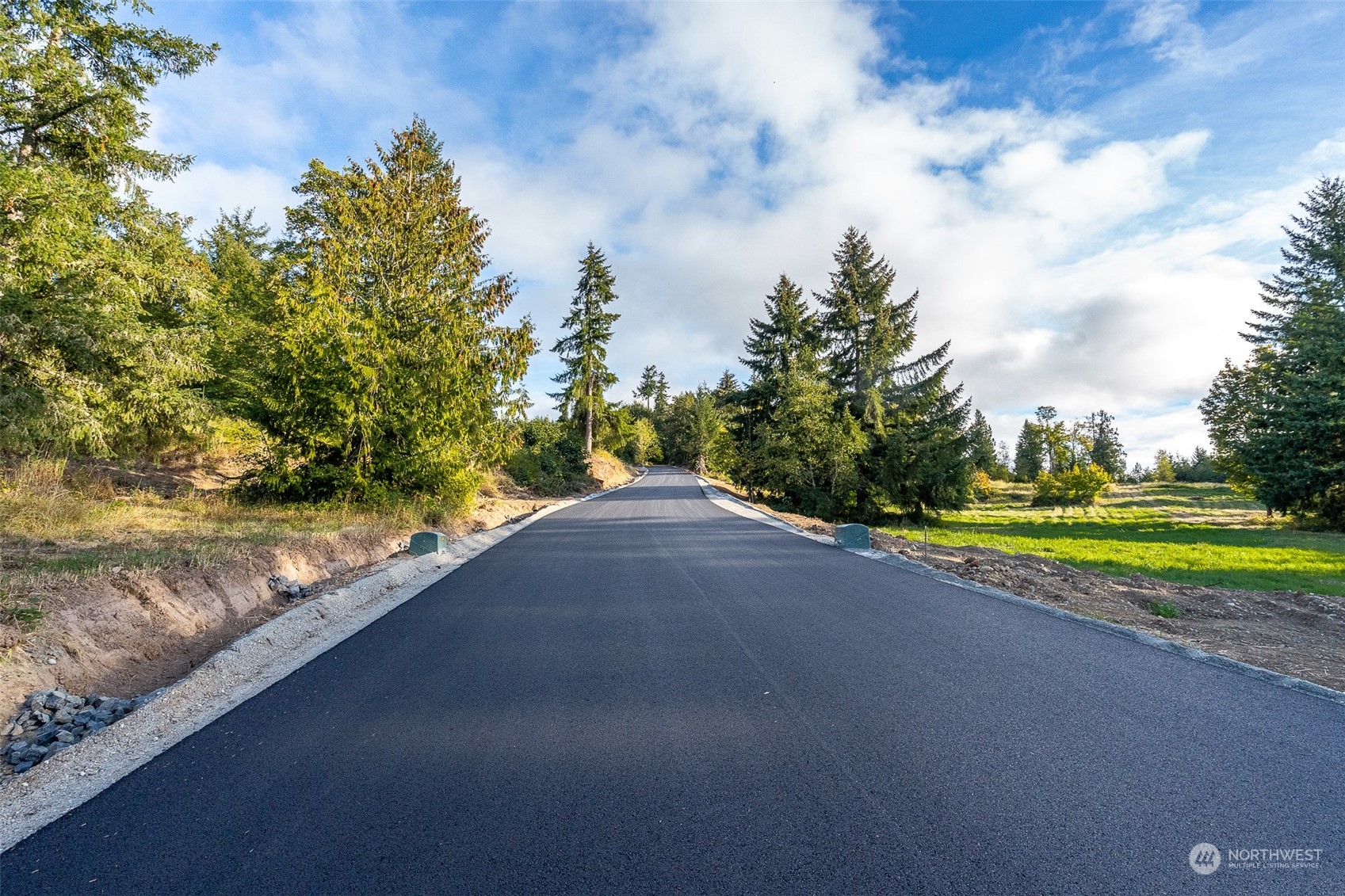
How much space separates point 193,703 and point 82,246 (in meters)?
10.7

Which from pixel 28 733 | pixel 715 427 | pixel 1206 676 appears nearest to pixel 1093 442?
pixel 715 427

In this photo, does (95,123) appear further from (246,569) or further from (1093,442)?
(1093,442)

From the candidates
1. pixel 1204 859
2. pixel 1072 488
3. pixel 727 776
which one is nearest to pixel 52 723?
pixel 727 776

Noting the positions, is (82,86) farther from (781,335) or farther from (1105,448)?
(1105,448)

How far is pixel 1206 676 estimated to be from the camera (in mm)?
3881

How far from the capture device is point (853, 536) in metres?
10.2

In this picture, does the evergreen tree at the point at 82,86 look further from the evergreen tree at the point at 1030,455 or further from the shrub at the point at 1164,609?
the evergreen tree at the point at 1030,455

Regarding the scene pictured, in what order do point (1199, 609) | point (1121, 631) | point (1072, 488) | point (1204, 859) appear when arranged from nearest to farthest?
point (1204, 859), point (1121, 631), point (1199, 609), point (1072, 488)

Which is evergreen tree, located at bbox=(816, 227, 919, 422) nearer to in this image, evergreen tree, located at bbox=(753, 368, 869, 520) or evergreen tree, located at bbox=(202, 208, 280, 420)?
evergreen tree, located at bbox=(753, 368, 869, 520)

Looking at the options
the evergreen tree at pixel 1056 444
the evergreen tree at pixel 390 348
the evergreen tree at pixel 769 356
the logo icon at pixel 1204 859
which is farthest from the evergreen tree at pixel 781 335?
the evergreen tree at pixel 1056 444

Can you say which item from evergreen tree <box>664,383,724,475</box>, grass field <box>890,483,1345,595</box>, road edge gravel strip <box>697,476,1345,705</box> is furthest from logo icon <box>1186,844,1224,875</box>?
evergreen tree <box>664,383,724,475</box>

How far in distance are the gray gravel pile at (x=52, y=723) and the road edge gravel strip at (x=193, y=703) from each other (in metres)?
0.21

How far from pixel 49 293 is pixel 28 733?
10406 mm

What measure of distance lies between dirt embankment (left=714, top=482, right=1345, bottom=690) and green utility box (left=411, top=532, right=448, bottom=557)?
8169 mm
